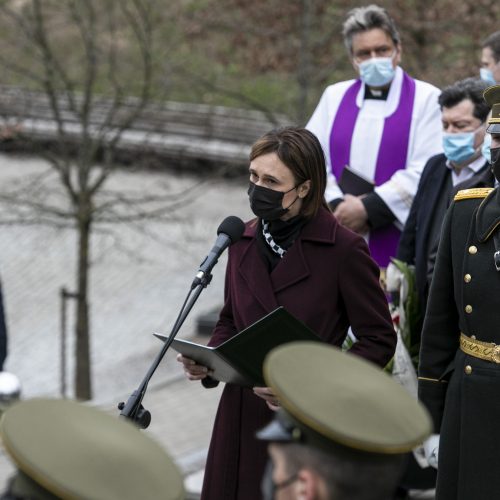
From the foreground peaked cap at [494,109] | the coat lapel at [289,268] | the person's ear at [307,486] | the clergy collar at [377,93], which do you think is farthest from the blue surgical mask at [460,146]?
the person's ear at [307,486]

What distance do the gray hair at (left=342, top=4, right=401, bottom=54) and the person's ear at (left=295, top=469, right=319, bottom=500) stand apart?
4143 millimetres

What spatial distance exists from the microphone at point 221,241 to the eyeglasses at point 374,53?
2085mm

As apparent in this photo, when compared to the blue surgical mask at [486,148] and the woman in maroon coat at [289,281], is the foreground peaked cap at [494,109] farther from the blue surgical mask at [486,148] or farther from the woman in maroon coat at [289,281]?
the blue surgical mask at [486,148]

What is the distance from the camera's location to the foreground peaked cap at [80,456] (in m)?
2.49

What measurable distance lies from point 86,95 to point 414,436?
998 centimetres

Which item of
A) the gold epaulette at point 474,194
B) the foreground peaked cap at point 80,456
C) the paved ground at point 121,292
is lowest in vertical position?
the paved ground at point 121,292

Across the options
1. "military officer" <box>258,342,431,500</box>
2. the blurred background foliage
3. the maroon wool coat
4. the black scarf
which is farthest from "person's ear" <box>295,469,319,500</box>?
the blurred background foliage

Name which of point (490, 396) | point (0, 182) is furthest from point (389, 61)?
point (0, 182)

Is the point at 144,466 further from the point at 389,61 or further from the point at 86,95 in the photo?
the point at 86,95

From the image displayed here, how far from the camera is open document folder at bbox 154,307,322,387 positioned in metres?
4.24

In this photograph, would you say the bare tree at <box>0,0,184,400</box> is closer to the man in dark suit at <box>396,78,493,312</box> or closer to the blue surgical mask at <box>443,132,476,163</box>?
the man in dark suit at <box>396,78,493,312</box>

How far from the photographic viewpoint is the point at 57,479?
2.49 meters

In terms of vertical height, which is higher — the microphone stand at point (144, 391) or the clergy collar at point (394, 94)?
the clergy collar at point (394, 94)

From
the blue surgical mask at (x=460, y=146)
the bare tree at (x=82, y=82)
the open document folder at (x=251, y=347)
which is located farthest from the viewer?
the bare tree at (x=82, y=82)
